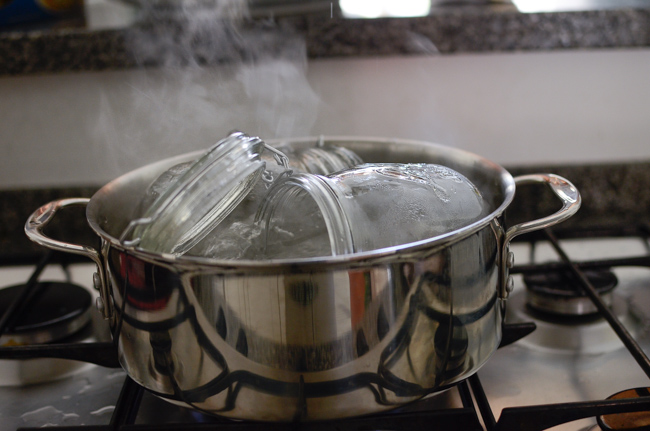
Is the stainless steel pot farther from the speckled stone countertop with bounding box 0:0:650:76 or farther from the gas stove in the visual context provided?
the speckled stone countertop with bounding box 0:0:650:76

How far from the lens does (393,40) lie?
35.0 inches

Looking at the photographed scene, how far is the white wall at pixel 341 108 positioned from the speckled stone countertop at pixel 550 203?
26 mm

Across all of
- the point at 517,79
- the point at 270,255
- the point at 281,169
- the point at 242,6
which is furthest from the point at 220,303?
the point at 517,79

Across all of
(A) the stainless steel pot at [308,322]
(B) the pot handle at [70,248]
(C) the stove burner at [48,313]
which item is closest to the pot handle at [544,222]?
(A) the stainless steel pot at [308,322]

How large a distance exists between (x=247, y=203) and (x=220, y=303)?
0.45ft

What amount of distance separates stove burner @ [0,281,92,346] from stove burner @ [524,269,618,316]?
1.75 feet

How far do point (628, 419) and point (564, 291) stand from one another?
0.64 feet

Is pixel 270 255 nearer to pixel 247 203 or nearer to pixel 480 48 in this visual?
pixel 247 203

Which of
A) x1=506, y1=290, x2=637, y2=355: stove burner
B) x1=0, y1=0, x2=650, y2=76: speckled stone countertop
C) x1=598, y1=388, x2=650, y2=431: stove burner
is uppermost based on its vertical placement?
x1=0, y1=0, x2=650, y2=76: speckled stone countertop

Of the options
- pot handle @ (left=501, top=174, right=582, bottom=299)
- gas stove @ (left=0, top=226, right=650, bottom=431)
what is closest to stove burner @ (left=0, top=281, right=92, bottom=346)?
gas stove @ (left=0, top=226, right=650, bottom=431)

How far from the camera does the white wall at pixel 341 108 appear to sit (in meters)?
0.89

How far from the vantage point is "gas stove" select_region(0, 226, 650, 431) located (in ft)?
1.58

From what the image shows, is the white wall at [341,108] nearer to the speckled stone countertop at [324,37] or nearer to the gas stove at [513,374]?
the speckled stone countertop at [324,37]

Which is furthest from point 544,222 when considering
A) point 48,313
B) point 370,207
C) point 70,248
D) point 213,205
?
point 48,313
